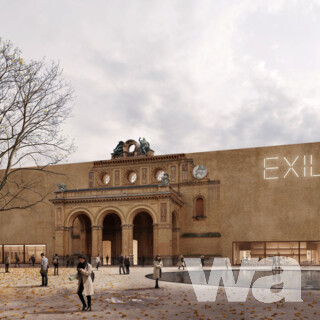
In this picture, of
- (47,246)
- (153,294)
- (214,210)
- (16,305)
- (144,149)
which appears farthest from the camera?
(47,246)

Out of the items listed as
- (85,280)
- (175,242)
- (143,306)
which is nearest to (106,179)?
(175,242)

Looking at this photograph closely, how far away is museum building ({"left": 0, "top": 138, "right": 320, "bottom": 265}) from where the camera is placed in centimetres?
4422

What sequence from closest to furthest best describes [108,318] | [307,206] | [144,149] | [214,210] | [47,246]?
[108,318]
[307,206]
[214,210]
[144,149]
[47,246]

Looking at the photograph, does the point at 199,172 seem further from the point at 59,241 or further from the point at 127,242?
the point at 59,241

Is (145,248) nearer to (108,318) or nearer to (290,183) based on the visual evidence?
(290,183)

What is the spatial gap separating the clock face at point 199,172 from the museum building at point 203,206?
0.08 metres

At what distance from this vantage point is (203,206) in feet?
158

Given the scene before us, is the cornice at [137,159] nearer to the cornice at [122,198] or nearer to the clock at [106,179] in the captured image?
the clock at [106,179]

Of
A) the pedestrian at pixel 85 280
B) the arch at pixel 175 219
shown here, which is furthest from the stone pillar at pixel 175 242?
the pedestrian at pixel 85 280

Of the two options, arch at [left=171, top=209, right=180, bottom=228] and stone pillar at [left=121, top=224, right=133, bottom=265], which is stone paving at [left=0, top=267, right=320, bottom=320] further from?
arch at [left=171, top=209, right=180, bottom=228]

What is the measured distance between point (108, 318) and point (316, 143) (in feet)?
122

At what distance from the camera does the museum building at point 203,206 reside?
4422 cm

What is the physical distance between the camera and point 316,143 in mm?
45094

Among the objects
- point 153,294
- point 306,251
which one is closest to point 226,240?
point 306,251
